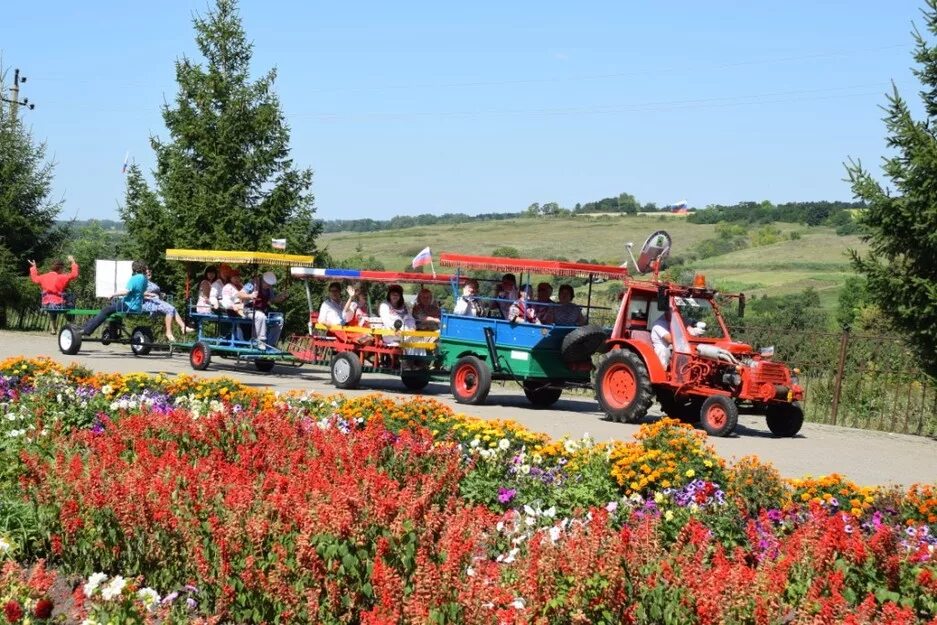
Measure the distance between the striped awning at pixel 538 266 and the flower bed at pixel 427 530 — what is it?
615cm

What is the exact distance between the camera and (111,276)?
24.9m

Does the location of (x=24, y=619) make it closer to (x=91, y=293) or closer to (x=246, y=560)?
(x=246, y=560)

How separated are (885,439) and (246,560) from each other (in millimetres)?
12936

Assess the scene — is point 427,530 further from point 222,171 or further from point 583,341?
point 222,171

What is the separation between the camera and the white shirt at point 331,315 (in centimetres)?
2027

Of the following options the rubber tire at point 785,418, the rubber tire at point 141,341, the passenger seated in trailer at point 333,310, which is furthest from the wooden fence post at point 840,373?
the rubber tire at point 141,341

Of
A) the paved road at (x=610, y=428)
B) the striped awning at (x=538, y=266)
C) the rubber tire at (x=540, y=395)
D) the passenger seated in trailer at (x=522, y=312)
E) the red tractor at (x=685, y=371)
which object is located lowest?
the paved road at (x=610, y=428)

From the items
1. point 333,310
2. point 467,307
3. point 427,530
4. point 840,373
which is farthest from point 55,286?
point 427,530

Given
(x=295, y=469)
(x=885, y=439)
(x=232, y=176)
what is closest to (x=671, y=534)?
(x=295, y=469)

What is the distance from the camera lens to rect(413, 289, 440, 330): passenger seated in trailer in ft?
65.9

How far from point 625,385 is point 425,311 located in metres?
4.69

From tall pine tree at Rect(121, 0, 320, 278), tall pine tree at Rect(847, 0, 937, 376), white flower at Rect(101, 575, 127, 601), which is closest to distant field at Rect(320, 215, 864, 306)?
tall pine tree at Rect(121, 0, 320, 278)

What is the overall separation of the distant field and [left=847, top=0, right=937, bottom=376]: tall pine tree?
1250 inches

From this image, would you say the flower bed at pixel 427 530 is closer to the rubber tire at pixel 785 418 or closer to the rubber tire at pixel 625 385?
the rubber tire at pixel 625 385
